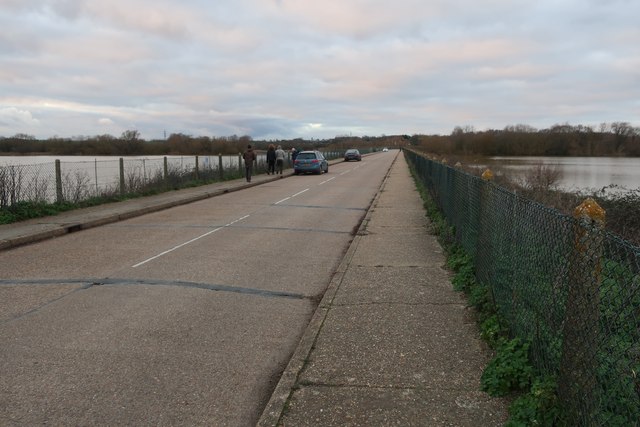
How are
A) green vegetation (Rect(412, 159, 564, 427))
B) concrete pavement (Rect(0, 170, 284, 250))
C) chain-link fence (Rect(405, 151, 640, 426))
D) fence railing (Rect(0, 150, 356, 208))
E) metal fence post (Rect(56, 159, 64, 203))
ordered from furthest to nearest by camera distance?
metal fence post (Rect(56, 159, 64, 203)), fence railing (Rect(0, 150, 356, 208)), concrete pavement (Rect(0, 170, 284, 250)), green vegetation (Rect(412, 159, 564, 427)), chain-link fence (Rect(405, 151, 640, 426))

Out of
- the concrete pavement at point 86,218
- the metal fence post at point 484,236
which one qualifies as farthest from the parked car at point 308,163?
the metal fence post at point 484,236

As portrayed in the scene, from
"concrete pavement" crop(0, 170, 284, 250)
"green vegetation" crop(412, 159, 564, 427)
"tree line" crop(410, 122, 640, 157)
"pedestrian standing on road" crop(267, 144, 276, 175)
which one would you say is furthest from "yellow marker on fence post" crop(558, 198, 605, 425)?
"tree line" crop(410, 122, 640, 157)

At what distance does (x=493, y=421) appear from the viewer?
133 inches

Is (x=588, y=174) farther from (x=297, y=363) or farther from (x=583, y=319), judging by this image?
(x=583, y=319)

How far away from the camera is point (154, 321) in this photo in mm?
5602

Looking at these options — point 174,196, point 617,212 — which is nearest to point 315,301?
point 617,212

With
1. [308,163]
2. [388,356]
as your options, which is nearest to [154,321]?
[388,356]

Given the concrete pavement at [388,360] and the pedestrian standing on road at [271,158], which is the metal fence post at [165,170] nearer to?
the pedestrian standing on road at [271,158]

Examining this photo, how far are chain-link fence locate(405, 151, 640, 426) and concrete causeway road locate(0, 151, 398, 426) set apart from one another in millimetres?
2096

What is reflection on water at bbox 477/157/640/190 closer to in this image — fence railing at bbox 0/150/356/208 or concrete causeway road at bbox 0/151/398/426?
concrete causeway road at bbox 0/151/398/426

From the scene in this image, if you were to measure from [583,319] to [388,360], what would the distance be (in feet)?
6.29

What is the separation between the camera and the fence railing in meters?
13.6

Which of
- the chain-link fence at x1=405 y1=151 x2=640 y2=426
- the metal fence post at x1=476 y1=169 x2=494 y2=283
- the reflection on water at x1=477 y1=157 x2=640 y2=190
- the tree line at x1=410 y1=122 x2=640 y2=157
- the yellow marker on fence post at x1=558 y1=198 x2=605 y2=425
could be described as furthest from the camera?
the tree line at x1=410 y1=122 x2=640 y2=157

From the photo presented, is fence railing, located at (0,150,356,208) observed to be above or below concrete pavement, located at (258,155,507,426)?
above
